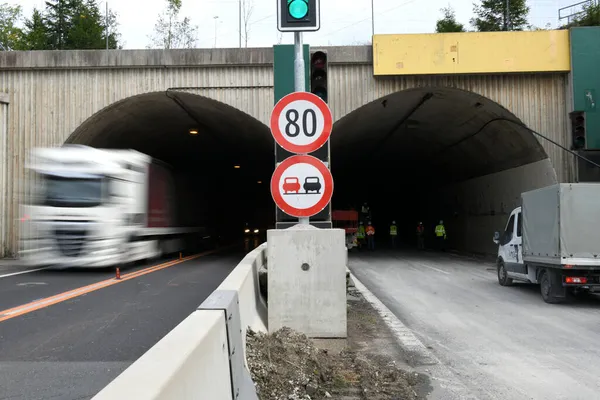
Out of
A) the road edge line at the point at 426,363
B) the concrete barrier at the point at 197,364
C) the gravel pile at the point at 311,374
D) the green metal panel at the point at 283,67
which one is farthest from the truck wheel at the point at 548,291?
the concrete barrier at the point at 197,364

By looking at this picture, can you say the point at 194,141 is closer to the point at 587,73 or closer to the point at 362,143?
the point at 362,143

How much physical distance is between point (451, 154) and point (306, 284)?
2196 cm

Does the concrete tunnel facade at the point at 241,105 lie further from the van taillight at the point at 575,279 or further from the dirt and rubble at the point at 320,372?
the dirt and rubble at the point at 320,372

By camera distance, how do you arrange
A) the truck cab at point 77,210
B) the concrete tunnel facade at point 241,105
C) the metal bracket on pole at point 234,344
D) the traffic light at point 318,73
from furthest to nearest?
the concrete tunnel facade at point 241,105 → the truck cab at point 77,210 → the traffic light at point 318,73 → the metal bracket on pole at point 234,344


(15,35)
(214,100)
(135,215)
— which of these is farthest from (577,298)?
(15,35)

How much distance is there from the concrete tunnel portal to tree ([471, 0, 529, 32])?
76.6 ft

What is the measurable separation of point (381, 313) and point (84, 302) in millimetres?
5020

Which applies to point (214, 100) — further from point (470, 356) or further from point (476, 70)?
point (470, 356)

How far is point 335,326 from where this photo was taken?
6316 millimetres

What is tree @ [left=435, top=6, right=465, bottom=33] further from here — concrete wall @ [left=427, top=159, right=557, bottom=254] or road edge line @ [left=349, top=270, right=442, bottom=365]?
road edge line @ [left=349, top=270, right=442, bottom=365]

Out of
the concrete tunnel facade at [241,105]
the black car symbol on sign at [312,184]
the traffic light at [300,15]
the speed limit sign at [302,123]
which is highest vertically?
the concrete tunnel facade at [241,105]

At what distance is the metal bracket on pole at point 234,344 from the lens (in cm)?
367

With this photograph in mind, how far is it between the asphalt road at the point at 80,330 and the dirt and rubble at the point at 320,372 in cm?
133

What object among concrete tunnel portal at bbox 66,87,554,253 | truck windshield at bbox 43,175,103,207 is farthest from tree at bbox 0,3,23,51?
truck windshield at bbox 43,175,103,207
